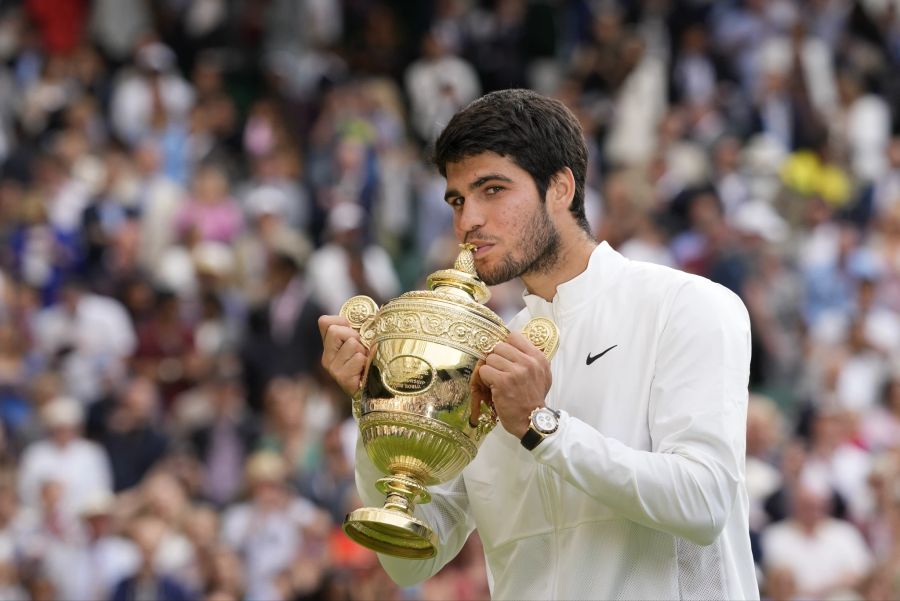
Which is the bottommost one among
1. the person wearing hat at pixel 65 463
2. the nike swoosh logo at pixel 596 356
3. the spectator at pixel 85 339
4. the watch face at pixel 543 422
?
the watch face at pixel 543 422

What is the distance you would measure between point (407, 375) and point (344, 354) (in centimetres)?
27

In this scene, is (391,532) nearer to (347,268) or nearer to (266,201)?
Answer: (347,268)

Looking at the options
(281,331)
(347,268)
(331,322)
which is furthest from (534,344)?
(347,268)

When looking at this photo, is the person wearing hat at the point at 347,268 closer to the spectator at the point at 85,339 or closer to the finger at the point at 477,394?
the spectator at the point at 85,339

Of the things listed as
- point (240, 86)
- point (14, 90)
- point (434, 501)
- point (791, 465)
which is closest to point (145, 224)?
point (14, 90)

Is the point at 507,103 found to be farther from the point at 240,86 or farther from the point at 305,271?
the point at 240,86

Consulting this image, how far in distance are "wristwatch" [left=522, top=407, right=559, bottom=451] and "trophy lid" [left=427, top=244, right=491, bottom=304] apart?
443mm

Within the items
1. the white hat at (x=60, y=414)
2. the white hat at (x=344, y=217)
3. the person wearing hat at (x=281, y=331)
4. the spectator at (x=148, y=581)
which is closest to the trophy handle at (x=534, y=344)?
the spectator at (x=148, y=581)

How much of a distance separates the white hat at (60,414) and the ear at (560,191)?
24.8 ft

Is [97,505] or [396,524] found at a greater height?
[97,505]

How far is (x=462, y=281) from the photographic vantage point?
15.5 ft

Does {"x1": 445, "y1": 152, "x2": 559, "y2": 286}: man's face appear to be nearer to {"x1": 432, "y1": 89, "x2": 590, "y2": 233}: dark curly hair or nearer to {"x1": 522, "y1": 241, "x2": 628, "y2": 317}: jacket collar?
{"x1": 432, "y1": 89, "x2": 590, "y2": 233}: dark curly hair

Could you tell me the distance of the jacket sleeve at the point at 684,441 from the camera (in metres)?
4.36

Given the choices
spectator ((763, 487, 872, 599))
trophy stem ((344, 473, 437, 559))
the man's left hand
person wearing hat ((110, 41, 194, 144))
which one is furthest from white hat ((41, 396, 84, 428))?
the man's left hand
